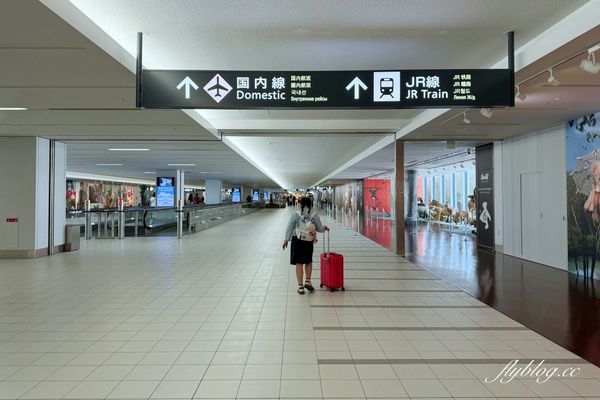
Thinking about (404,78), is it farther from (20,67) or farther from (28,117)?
(28,117)

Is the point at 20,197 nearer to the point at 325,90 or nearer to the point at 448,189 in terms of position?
the point at 325,90

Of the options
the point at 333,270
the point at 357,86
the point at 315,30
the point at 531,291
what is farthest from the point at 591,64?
the point at 333,270

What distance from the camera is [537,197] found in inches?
334

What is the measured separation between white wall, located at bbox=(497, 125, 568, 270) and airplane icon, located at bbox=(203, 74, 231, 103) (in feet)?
23.4

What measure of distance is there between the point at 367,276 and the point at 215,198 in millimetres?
22950

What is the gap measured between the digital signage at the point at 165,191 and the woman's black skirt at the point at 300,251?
15839mm

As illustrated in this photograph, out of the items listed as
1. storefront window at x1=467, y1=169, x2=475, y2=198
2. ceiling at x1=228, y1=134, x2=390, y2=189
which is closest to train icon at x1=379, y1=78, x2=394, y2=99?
ceiling at x1=228, y1=134, x2=390, y2=189

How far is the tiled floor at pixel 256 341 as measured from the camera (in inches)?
112

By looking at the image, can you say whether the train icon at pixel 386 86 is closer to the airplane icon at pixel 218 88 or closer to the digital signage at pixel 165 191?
the airplane icon at pixel 218 88

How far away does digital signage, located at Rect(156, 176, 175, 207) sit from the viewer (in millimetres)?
20023

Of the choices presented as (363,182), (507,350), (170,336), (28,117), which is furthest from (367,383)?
(363,182)

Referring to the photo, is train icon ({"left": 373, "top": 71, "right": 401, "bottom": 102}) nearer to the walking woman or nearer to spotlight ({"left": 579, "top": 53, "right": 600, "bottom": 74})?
spotlight ({"left": 579, "top": 53, "right": 600, "bottom": 74})

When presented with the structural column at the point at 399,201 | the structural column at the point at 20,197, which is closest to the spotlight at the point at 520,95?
the structural column at the point at 399,201

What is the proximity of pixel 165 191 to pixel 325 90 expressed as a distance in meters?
17.8
